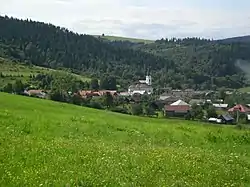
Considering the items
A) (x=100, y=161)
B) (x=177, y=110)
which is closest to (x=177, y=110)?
(x=177, y=110)

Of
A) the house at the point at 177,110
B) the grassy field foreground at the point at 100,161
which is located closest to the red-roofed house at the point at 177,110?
the house at the point at 177,110

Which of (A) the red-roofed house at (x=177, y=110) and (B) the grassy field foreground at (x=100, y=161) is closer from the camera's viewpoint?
(B) the grassy field foreground at (x=100, y=161)

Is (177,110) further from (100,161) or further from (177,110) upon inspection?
(100,161)

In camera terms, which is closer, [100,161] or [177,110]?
[100,161]

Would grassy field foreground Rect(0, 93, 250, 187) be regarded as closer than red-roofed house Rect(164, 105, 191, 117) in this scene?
Yes

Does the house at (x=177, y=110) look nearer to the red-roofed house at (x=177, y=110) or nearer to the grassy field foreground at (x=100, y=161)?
the red-roofed house at (x=177, y=110)

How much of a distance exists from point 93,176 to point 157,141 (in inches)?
486

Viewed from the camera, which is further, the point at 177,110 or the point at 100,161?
the point at 177,110

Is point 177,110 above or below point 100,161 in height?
below

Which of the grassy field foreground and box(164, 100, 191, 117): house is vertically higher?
the grassy field foreground

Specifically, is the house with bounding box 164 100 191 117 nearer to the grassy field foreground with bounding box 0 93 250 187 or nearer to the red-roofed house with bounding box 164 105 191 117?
the red-roofed house with bounding box 164 105 191 117

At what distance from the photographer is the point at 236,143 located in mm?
28797

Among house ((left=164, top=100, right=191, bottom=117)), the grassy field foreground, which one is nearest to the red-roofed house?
house ((left=164, top=100, right=191, bottom=117))

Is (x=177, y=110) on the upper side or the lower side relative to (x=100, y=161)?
lower
